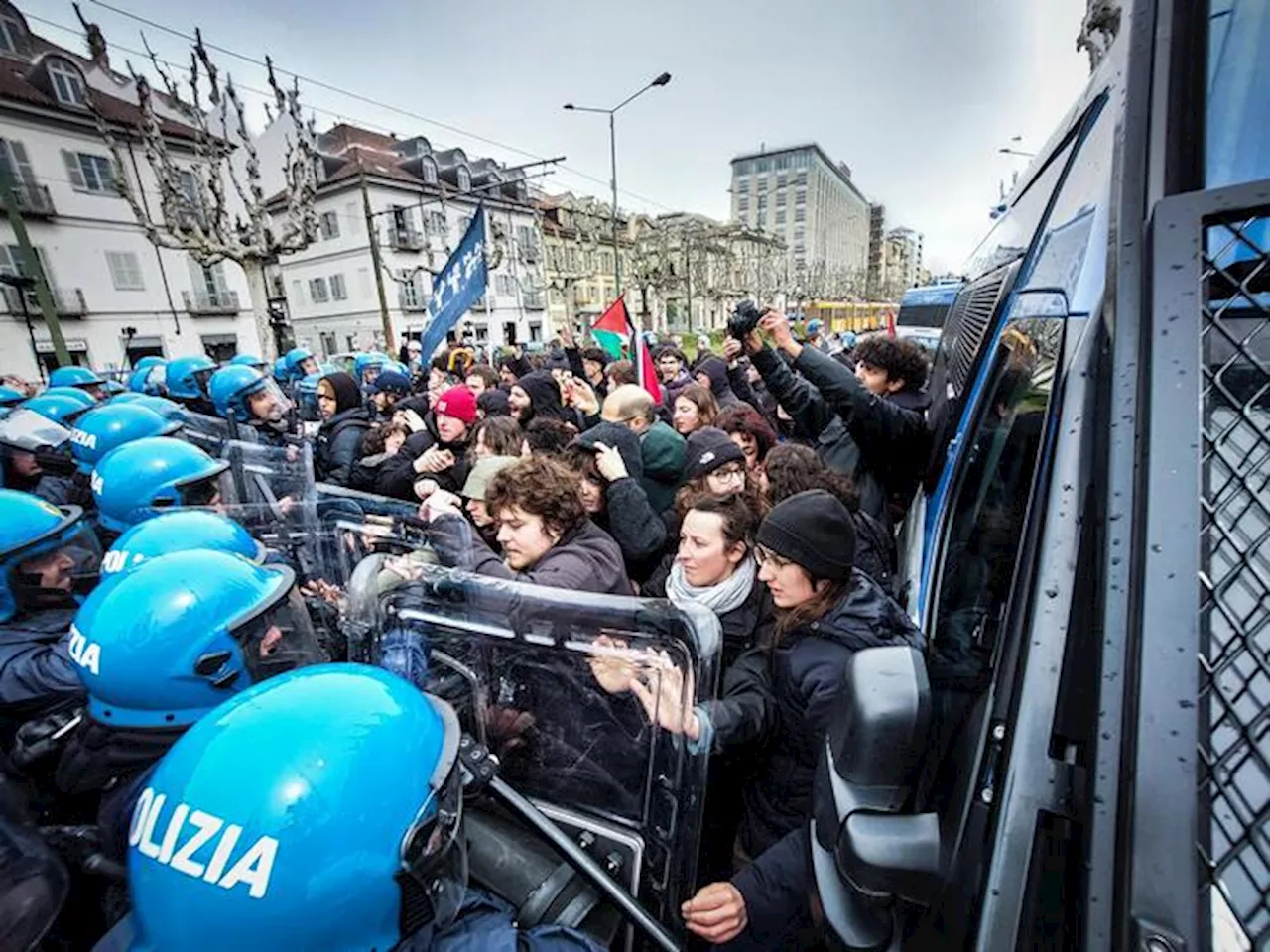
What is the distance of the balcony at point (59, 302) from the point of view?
23259mm

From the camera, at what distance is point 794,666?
1.69m

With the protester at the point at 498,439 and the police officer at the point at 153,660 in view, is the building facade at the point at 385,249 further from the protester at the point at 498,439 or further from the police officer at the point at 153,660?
the police officer at the point at 153,660

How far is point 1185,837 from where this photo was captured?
0.61 meters

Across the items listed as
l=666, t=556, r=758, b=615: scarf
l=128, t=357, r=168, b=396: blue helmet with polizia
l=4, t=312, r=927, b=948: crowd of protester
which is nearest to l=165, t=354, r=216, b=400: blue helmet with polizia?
l=128, t=357, r=168, b=396: blue helmet with polizia

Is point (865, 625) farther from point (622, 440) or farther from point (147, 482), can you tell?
point (147, 482)

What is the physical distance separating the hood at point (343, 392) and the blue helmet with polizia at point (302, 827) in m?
6.04

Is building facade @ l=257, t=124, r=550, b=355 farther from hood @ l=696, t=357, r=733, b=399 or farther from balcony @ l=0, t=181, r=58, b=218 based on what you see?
hood @ l=696, t=357, r=733, b=399

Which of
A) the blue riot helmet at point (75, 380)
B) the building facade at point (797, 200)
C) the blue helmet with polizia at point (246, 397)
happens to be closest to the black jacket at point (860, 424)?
the blue helmet with polizia at point (246, 397)

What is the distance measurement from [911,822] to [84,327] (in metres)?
36.1

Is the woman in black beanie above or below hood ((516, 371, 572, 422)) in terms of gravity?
below

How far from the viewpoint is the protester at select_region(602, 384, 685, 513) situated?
3.67m

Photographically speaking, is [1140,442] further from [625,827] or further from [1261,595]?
[625,827]

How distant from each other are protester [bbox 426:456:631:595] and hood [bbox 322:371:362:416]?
15.6ft

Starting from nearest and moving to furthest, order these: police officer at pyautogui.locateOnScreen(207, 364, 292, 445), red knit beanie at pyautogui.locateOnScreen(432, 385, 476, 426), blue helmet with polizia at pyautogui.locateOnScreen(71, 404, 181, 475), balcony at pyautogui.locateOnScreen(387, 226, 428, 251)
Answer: red knit beanie at pyautogui.locateOnScreen(432, 385, 476, 426) < blue helmet with polizia at pyautogui.locateOnScreen(71, 404, 181, 475) < police officer at pyautogui.locateOnScreen(207, 364, 292, 445) < balcony at pyautogui.locateOnScreen(387, 226, 428, 251)
